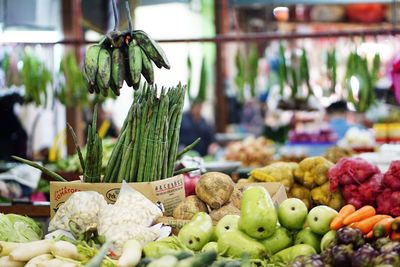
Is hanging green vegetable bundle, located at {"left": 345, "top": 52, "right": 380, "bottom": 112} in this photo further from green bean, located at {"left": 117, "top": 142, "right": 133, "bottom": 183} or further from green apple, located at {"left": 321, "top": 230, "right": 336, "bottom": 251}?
green apple, located at {"left": 321, "top": 230, "right": 336, "bottom": 251}

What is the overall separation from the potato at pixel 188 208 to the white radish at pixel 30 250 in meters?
0.85

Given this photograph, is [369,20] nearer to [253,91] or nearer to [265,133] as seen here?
[265,133]

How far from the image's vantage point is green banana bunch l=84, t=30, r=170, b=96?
4500mm

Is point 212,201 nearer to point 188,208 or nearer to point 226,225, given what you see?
point 188,208

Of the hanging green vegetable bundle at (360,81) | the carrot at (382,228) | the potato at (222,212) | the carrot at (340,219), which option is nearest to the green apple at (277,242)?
the carrot at (340,219)

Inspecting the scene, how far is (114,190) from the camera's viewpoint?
15.0 feet

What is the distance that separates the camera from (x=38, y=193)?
7133 mm

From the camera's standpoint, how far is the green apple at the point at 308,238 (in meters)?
3.92

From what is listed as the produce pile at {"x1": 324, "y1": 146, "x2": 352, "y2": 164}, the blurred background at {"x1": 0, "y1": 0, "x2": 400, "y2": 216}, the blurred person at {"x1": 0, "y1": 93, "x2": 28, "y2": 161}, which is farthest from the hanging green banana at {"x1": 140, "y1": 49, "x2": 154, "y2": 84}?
the blurred person at {"x1": 0, "y1": 93, "x2": 28, "y2": 161}

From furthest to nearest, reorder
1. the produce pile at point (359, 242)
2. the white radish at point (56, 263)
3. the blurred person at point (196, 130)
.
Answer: the blurred person at point (196, 130) → the white radish at point (56, 263) → the produce pile at point (359, 242)

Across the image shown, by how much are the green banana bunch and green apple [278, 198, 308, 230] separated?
1.14 metres

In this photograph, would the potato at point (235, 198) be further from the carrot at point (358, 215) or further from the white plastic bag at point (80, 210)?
the carrot at point (358, 215)

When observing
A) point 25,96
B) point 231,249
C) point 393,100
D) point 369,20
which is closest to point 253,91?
point 393,100

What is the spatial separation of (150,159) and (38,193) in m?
2.73
